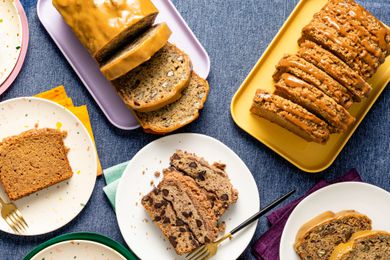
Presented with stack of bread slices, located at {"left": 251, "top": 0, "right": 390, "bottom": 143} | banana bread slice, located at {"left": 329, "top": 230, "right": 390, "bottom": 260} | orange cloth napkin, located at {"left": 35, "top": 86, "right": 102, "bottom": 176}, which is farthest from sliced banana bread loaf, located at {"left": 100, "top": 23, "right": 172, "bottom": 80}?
banana bread slice, located at {"left": 329, "top": 230, "right": 390, "bottom": 260}

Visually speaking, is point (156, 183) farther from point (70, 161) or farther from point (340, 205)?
point (340, 205)

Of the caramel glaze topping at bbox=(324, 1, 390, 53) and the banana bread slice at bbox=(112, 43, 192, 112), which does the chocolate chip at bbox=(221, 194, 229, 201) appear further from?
the caramel glaze topping at bbox=(324, 1, 390, 53)

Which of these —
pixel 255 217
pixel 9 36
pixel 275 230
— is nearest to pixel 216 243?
pixel 255 217

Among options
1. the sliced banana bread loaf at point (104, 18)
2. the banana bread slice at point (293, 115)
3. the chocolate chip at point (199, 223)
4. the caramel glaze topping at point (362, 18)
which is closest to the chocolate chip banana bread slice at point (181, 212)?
the chocolate chip at point (199, 223)

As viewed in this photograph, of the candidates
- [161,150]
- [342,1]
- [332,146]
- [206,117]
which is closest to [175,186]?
[161,150]

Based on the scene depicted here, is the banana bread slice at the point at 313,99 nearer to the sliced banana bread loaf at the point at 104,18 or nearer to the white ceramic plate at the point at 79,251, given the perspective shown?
the sliced banana bread loaf at the point at 104,18
